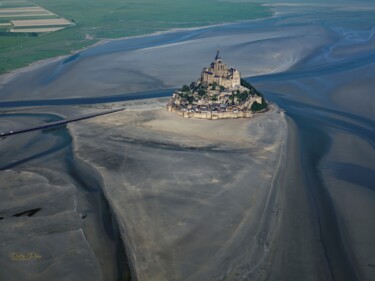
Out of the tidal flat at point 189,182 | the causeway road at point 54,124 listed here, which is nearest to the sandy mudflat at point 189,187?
the tidal flat at point 189,182

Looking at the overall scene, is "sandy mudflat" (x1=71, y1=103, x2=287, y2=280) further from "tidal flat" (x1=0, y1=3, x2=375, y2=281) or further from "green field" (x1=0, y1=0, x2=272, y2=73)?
"green field" (x1=0, y1=0, x2=272, y2=73)

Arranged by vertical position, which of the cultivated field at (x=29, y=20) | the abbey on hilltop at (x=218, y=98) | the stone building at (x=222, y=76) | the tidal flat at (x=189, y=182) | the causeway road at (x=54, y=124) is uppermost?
the cultivated field at (x=29, y=20)

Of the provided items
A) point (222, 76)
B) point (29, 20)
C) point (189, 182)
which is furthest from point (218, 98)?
point (29, 20)

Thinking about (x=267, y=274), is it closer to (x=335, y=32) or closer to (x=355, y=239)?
(x=355, y=239)

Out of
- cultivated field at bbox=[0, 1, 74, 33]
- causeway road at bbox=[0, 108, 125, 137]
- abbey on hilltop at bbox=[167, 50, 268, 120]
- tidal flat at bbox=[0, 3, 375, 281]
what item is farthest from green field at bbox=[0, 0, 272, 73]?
abbey on hilltop at bbox=[167, 50, 268, 120]

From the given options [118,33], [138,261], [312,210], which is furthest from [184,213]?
[118,33]

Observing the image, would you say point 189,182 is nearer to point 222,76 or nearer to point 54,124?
point 54,124

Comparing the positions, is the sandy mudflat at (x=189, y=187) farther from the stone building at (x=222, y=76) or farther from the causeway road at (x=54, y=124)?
the stone building at (x=222, y=76)
